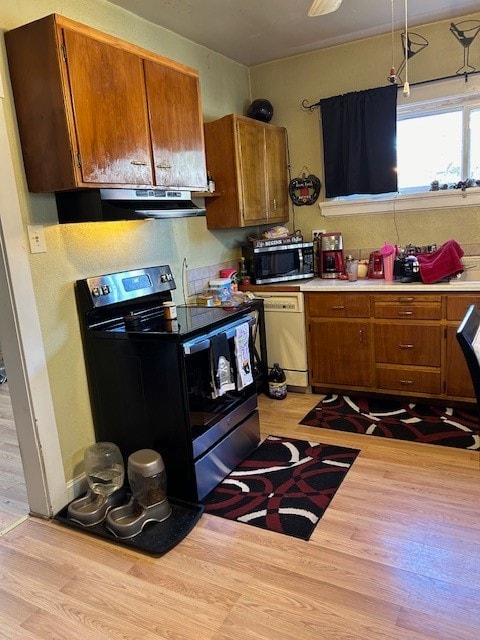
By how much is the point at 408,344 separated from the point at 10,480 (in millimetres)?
2603

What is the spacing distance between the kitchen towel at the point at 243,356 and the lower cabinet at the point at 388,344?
3.06 feet

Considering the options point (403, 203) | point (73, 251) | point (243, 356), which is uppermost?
point (403, 203)

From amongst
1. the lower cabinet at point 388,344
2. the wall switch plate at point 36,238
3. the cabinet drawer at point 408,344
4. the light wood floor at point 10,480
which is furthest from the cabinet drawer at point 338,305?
the light wood floor at point 10,480

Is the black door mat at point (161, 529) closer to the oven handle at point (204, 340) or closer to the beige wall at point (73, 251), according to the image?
the beige wall at point (73, 251)

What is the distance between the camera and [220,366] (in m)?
2.44

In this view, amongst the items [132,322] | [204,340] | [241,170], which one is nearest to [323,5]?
Result: [241,170]

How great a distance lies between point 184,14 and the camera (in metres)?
2.84

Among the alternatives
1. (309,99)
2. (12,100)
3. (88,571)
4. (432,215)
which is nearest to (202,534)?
(88,571)

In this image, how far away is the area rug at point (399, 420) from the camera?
283 cm

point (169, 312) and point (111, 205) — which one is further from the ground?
point (111, 205)

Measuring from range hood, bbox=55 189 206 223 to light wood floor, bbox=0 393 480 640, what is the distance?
1.46 m

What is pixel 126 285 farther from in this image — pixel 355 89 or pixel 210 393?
pixel 355 89

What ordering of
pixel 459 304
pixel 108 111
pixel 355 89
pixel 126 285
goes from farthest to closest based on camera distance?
pixel 355 89 < pixel 459 304 < pixel 126 285 < pixel 108 111

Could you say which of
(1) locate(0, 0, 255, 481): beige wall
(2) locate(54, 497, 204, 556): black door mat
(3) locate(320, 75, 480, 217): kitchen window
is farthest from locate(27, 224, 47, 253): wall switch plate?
(3) locate(320, 75, 480, 217): kitchen window
